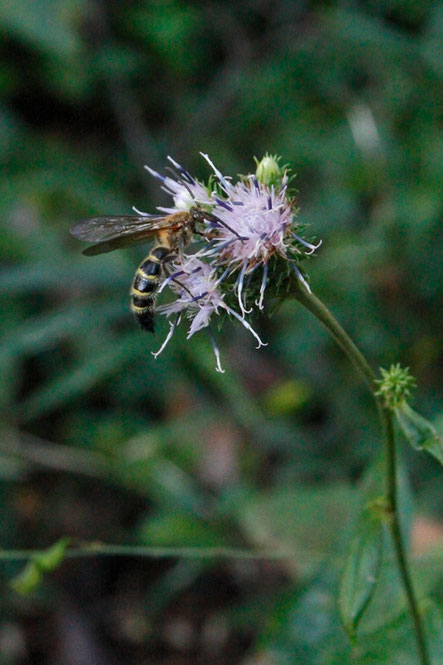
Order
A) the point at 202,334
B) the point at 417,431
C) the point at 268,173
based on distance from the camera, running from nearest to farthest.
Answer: the point at 417,431 < the point at 268,173 < the point at 202,334

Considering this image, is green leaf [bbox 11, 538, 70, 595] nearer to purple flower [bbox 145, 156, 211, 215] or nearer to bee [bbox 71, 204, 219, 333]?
bee [bbox 71, 204, 219, 333]

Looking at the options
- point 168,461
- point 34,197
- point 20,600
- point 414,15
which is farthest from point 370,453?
point 34,197

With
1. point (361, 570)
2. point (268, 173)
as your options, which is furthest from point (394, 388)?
point (268, 173)

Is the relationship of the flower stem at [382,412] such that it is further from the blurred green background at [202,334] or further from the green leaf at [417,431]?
the blurred green background at [202,334]

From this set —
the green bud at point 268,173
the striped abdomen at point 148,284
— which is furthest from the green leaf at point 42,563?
the green bud at point 268,173

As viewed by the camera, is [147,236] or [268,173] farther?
[147,236]

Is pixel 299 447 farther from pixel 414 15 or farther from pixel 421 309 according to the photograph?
pixel 414 15

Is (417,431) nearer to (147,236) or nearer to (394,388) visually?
(394,388)
